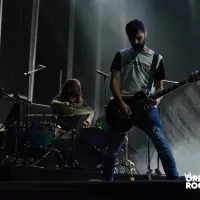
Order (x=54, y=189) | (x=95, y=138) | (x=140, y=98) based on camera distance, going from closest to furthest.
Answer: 1. (x=54, y=189)
2. (x=140, y=98)
3. (x=95, y=138)

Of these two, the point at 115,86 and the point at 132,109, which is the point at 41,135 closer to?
the point at 115,86

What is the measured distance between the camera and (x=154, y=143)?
10.2 feet

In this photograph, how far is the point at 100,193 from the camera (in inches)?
54.2

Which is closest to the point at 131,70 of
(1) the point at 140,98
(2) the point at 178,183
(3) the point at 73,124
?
(1) the point at 140,98

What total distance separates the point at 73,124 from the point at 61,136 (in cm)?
25

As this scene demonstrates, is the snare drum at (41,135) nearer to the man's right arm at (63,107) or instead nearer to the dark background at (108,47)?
the man's right arm at (63,107)

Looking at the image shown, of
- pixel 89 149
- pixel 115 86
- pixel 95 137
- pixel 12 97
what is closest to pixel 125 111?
pixel 115 86

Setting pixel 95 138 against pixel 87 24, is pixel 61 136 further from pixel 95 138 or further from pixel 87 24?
pixel 87 24

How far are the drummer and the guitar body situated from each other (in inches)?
80.6

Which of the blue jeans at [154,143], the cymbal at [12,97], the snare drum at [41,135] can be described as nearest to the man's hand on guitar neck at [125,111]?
the blue jeans at [154,143]

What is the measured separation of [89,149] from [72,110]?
2.13 feet

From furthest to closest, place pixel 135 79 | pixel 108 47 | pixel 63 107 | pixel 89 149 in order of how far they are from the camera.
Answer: pixel 108 47 < pixel 89 149 < pixel 63 107 < pixel 135 79

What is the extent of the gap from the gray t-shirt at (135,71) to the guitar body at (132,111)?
81 mm

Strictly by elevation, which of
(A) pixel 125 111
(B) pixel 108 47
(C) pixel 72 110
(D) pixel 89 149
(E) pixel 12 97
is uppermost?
(B) pixel 108 47
